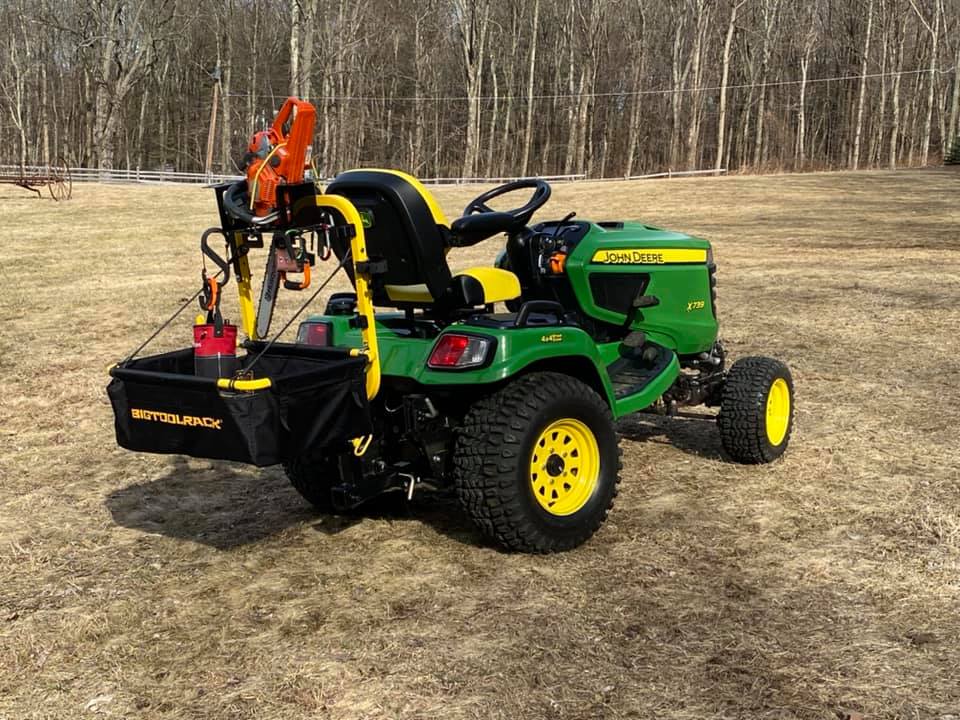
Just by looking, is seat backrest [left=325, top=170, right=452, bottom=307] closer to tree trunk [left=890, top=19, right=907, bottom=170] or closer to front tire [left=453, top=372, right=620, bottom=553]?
front tire [left=453, top=372, right=620, bottom=553]

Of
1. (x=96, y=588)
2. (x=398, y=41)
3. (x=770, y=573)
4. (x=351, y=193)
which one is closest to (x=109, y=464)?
(x=96, y=588)

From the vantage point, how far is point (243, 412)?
11.3ft

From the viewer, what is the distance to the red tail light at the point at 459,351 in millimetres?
4012

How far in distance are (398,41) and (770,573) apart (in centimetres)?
5145

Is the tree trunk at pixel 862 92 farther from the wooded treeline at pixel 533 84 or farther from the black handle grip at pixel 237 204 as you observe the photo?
the black handle grip at pixel 237 204

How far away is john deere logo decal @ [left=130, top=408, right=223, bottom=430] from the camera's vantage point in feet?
11.5

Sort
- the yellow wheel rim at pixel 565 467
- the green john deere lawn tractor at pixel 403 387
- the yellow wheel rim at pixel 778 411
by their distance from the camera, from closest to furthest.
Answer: the green john deere lawn tractor at pixel 403 387, the yellow wheel rim at pixel 565 467, the yellow wheel rim at pixel 778 411

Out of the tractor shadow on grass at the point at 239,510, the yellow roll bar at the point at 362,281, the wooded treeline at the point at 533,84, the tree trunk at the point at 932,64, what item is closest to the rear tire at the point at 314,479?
the tractor shadow on grass at the point at 239,510

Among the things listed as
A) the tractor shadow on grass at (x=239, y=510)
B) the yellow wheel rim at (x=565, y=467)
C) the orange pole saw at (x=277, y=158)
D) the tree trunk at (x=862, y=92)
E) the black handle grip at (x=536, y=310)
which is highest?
the tree trunk at (x=862, y=92)

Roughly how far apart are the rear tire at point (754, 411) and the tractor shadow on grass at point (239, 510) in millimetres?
1649

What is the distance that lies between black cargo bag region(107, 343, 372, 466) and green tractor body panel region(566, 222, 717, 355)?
70.8 inches

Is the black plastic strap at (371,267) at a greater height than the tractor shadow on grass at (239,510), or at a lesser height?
greater

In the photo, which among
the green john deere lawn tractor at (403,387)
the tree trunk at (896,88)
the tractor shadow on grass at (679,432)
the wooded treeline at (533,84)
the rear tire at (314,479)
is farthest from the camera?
the wooded treeline at (533,84)

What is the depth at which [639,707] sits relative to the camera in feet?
10.0
